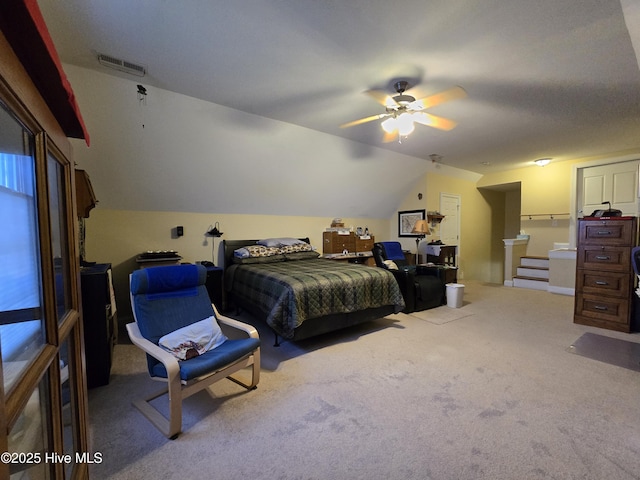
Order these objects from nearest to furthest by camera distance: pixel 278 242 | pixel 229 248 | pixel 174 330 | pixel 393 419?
1. pixel 393 419
2. pixel 174 330
3. pixel 229 248
4. pixel 278 242

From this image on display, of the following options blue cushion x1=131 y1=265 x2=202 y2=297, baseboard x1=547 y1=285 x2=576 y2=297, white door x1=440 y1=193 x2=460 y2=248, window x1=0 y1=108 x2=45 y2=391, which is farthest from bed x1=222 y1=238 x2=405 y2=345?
baseboard x1=547 y1=285 x2=576 y2=297

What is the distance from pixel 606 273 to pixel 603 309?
0.47 m

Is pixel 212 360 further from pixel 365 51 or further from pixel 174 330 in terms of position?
pixel 365 51

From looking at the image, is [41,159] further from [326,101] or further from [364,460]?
[326,101]

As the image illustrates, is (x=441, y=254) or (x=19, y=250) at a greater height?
(x=19, y=250)

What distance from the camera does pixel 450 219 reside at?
263 inches

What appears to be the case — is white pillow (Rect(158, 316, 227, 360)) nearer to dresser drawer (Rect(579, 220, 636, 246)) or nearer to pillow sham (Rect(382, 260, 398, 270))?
pillow sham (Rect(382, 260, 398, 270))

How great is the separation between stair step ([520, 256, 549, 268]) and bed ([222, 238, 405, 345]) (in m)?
4.57

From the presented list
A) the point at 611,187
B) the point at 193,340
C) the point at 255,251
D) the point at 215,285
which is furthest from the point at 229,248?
the point at 611,187

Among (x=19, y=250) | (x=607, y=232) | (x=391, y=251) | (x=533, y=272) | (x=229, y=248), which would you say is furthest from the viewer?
(x=533, y=272)

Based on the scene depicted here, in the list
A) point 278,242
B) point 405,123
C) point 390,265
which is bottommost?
point 390,265

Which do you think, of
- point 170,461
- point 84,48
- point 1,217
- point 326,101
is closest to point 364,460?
point 170,461

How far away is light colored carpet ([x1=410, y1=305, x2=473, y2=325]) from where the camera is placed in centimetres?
393

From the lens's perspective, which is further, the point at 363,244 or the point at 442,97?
the point at 363,244
